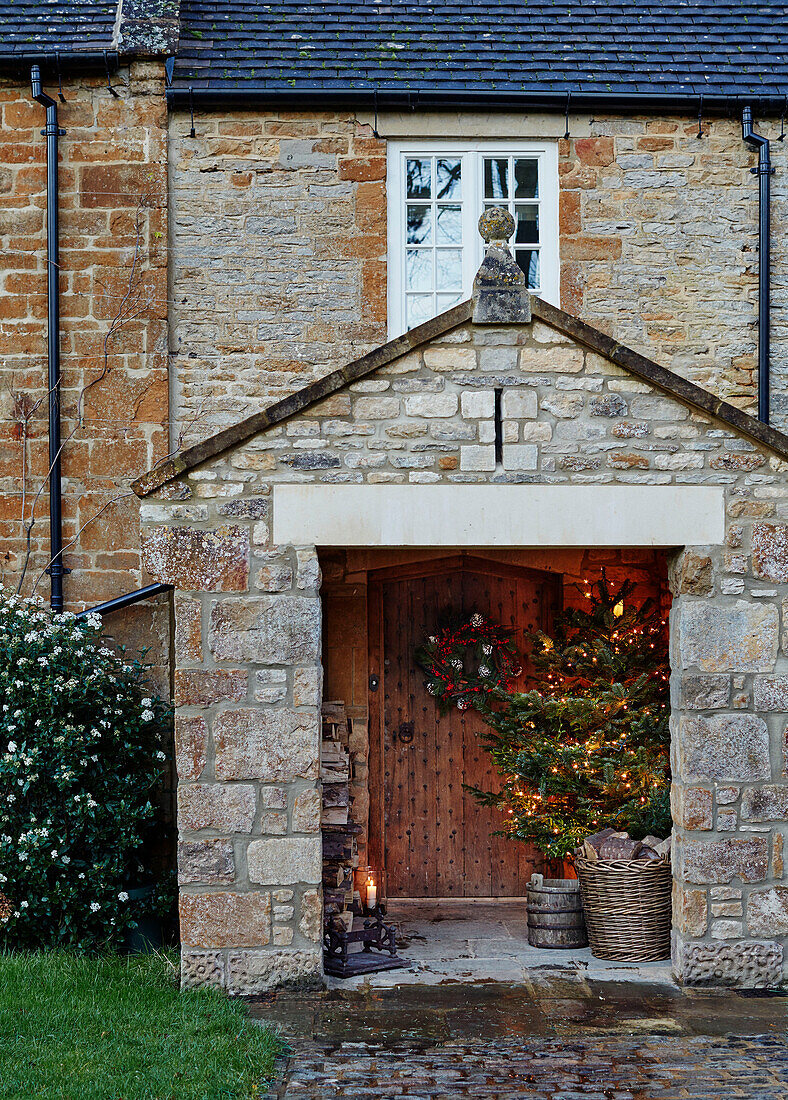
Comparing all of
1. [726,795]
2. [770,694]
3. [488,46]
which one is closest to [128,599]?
[726,795]

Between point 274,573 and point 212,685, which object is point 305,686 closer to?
point 212,685

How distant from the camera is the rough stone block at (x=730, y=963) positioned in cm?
591

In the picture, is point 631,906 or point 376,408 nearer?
point 376,408

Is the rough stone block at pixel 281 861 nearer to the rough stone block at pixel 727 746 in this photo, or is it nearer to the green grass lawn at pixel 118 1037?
the green grass lawn at pixel 118 1037

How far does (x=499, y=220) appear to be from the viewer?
19.6 ft

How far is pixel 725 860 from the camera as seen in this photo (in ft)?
19.4

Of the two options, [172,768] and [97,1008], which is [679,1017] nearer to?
[97,1008]

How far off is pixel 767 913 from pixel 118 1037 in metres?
3.31

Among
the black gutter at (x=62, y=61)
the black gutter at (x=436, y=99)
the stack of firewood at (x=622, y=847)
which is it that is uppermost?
the black gutter at (x=62, y=61)

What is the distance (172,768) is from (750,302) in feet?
16.6

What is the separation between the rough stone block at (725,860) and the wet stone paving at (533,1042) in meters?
0.59

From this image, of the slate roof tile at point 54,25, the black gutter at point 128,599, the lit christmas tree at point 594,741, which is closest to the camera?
the lit christmas tree at point 594,741

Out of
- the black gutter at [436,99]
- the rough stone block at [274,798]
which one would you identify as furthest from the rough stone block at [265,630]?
the black gutter at [436,99]

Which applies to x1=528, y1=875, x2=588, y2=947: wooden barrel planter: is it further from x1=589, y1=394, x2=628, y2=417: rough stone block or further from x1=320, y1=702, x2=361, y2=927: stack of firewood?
x1=589, y1=394, x2=628, y2=417: rough stone block
